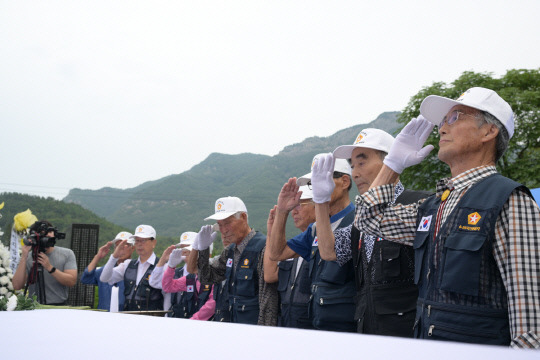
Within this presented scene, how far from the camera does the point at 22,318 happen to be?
1017 millimetres

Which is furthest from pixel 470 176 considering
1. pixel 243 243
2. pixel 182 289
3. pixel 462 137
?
pixel 182 289

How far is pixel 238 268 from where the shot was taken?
6.09 meters

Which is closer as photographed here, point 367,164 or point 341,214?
point 367,164

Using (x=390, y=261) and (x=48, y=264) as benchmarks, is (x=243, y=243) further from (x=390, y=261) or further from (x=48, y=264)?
(x=390, y=261)

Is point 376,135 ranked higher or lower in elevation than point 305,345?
higher

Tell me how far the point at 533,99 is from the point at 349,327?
2604 cm

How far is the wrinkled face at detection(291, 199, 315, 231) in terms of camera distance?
5.31 metres

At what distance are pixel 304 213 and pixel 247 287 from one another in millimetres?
1174

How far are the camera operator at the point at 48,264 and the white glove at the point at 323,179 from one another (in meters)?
4.93

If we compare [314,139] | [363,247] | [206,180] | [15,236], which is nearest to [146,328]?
[363,247]

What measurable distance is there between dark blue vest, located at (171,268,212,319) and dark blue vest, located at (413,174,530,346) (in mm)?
6324

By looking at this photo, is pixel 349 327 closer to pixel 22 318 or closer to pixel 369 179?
pixel 369 179

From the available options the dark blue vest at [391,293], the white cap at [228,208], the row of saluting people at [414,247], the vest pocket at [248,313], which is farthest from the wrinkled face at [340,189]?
the white cap at [228,208]

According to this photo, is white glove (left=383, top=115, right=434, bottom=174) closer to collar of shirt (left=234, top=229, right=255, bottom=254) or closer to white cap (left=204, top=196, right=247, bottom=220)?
collar of shirt (left=234, top=229, right=255, bottom=254)
